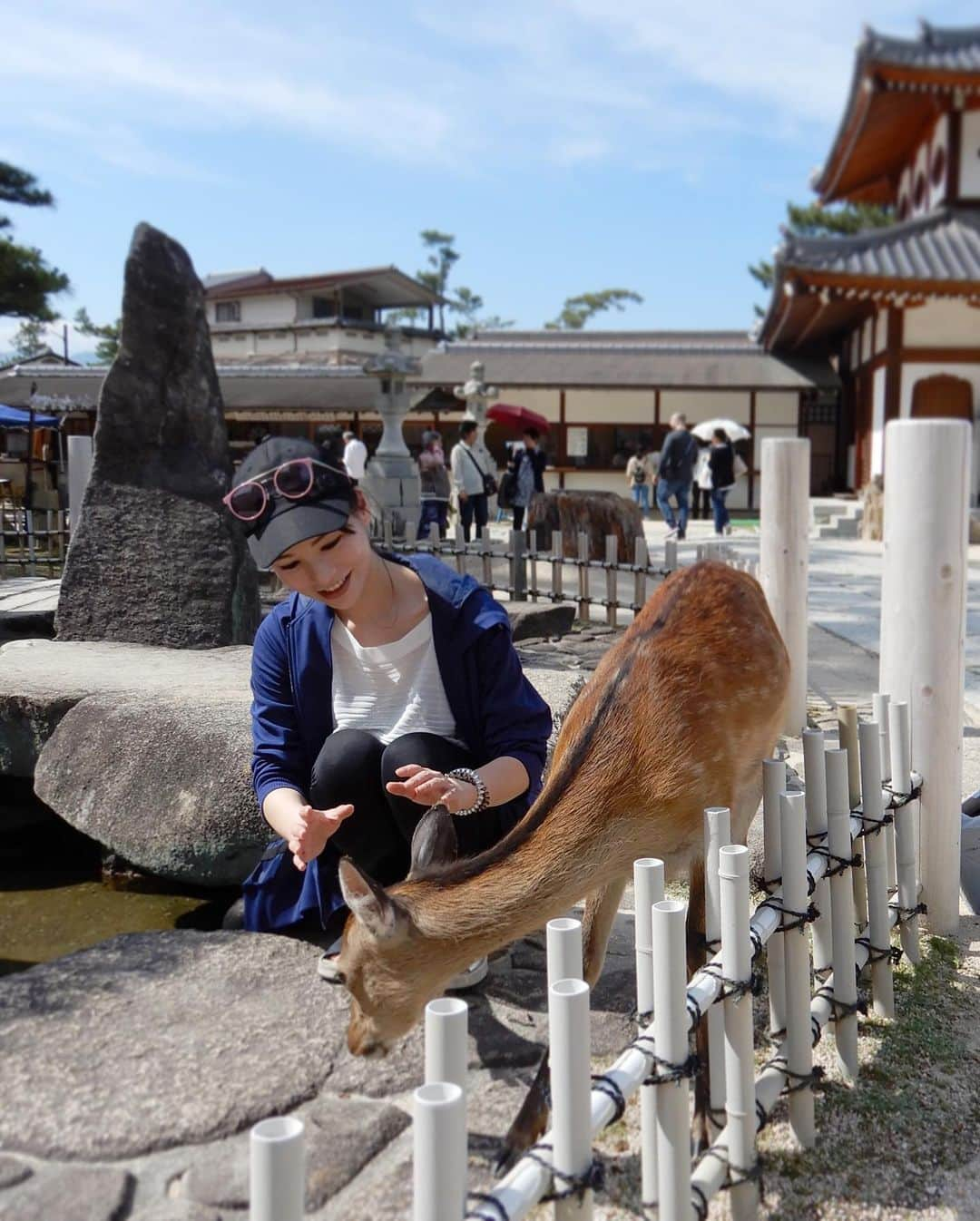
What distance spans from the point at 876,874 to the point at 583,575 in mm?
5267

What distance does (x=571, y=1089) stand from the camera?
1534 mm

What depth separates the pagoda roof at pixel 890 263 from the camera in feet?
49.4

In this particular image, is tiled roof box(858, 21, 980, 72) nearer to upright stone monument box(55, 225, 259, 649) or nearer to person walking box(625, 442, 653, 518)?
person walking box(625, 442, 653, 518)

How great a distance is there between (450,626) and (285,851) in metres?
0.73

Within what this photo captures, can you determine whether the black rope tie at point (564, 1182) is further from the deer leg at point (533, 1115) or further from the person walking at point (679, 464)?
the person walking at point (679, 464)

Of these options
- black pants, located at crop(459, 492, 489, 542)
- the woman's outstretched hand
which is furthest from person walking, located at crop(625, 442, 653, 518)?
the woman's outstretched hand

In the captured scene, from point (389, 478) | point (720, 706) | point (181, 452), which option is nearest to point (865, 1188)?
point (720, 706)

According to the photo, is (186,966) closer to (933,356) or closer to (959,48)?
(933,356)

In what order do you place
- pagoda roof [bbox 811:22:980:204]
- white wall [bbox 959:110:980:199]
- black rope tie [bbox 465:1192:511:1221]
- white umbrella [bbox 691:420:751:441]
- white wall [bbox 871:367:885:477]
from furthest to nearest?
white umbrella [bbox 691:420:751:441] < white wall [bbox 871:367:885:477] < white wall [bbox 959:110:980:199] < pagoda roof [bbox 811:22:980:204] < black rope tie [bbox 465:1192:511:1221]

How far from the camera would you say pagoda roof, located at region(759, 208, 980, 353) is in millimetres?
15062

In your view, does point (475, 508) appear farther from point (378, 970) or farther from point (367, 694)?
point (378, 970)

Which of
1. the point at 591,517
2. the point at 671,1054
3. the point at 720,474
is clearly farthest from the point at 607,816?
the point at 720,474

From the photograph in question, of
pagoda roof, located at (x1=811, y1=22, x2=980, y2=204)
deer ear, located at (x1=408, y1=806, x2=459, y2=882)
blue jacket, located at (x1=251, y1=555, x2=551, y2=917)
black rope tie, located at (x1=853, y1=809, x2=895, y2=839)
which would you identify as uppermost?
pagoda roof, located at (x1=811, y1=22, x2=980, y2=204)

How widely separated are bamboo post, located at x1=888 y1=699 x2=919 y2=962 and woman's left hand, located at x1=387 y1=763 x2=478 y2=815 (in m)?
1.28
